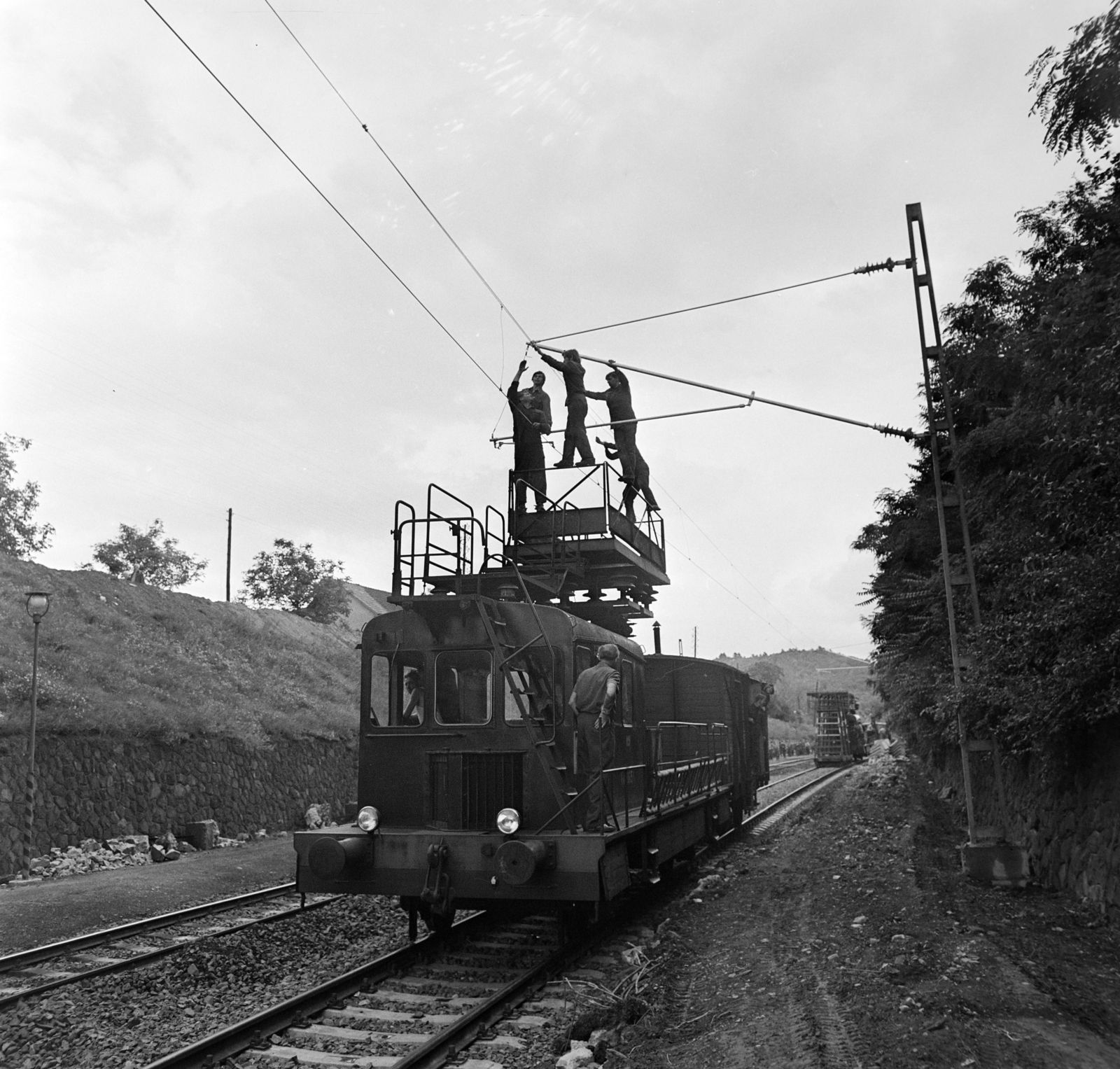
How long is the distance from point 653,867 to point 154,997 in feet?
15.2

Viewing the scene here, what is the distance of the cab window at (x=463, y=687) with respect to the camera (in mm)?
8289

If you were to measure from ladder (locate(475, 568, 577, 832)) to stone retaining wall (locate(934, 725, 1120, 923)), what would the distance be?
4693mm

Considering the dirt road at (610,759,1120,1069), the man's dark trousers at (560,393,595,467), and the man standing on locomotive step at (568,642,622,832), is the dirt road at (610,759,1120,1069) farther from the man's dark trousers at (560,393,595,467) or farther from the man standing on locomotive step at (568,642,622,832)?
the man's dark trousers at (560,393,595,467)

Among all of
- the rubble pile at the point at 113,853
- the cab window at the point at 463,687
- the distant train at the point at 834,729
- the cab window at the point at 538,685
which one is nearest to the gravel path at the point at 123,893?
the rubble pile at the point at 113,853

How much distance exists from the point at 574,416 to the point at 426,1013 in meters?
8.03

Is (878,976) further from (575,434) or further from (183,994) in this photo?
(575,434)

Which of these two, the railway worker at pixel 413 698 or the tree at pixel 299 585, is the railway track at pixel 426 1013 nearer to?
the railway worker at pixel 413 698

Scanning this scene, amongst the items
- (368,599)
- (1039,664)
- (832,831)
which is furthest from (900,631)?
(368,599)

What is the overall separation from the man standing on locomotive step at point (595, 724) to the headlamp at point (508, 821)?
29.0 inches

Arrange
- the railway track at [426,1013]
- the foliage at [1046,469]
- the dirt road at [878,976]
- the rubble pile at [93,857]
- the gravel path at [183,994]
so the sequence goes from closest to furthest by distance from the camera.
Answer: the dirt road at [878,976] → the railway track at [426,1013] → the gravel path at [183,994] → the foliage at [1046,469] → the rubble pile at [93,857]

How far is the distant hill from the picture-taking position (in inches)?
4122

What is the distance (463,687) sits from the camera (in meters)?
8.37

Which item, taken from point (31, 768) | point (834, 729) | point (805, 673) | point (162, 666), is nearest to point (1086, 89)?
point (31, 768)

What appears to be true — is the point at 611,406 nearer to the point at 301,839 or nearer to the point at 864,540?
the point at 301,839
